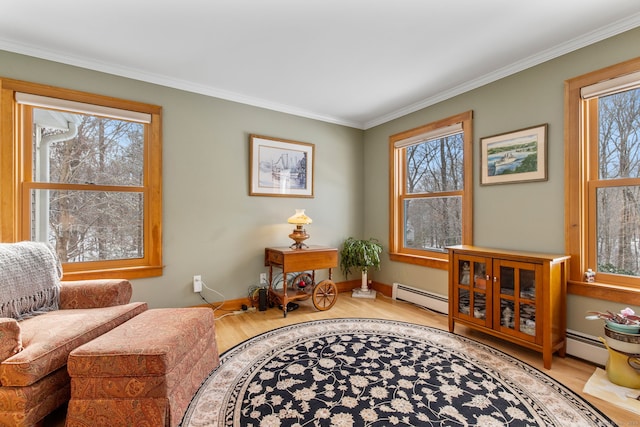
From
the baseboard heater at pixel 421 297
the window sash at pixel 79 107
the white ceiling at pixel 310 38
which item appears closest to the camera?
the white ceiling at pixel 310 38

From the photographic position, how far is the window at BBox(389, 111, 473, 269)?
293 cm

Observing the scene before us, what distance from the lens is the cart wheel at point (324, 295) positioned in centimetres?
310

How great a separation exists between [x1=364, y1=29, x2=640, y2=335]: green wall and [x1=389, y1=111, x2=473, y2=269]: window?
11 centimetres

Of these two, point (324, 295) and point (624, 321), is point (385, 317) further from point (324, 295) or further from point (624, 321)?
point (624, 321)

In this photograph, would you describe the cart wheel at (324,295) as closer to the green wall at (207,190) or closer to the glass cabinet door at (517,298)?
the green wall at (207,190)

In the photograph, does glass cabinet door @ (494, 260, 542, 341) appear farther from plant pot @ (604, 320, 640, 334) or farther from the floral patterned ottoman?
the floral patterned ottoman

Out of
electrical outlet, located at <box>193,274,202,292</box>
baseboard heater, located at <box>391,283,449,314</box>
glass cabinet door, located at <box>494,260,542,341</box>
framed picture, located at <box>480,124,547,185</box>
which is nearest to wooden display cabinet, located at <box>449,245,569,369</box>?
glass cabinet door, located at <box>494,260,542,341</box>

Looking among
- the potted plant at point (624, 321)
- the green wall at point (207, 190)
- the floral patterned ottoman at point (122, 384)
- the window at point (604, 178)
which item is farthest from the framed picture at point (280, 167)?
the potted plant at point (624, 321)

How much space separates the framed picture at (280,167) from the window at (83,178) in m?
0.99

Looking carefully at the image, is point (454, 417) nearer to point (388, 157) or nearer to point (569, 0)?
point (569, 0)

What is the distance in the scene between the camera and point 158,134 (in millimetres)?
2721

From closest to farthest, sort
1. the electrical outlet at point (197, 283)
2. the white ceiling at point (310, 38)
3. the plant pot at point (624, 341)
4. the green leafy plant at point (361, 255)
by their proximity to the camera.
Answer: the plant pot at point (624, 341) → the white ceiling at point (310, 38) → the electrical outlet at point (197, 283) → the green leafy plant at point (361, 255)

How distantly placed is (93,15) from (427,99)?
3.05 meters

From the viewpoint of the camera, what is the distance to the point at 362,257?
361 centimetres
